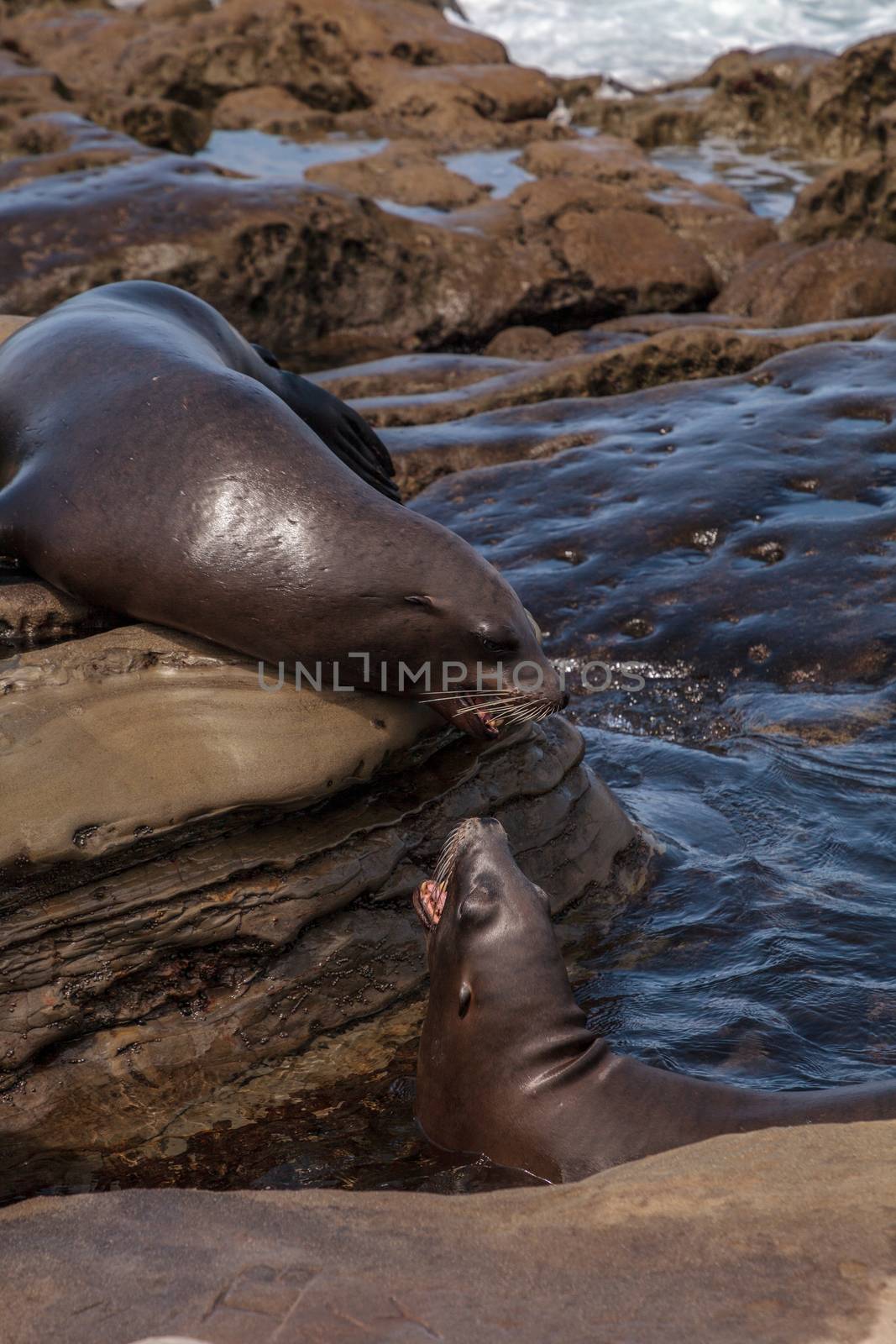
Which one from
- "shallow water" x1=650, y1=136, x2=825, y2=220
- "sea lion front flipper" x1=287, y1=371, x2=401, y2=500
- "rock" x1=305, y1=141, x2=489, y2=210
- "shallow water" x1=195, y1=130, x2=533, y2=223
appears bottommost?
"shallow water" x1=650, y1=136, x2=825, y2=220

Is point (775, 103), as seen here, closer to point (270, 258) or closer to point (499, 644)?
point (270, 258)

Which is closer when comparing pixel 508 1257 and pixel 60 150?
pixel 508 1257

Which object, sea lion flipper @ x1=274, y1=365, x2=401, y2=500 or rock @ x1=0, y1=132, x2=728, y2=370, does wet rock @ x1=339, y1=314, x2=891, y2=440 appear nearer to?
rock @ x1=0, y1=132, x2=728, y2=370

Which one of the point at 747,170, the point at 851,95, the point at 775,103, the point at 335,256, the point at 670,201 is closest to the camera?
the point at 335,256

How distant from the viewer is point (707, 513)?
827 cm

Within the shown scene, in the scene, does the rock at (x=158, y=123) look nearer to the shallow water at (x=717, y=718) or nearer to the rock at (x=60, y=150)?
the rock at (x=60, y=150)

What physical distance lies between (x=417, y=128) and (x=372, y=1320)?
74.5 feet

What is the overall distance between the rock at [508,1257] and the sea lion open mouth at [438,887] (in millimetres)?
1141

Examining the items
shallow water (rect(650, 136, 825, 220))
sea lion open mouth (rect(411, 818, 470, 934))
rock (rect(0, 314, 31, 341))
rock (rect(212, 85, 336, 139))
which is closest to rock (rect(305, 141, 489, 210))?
rock (rect(212, 85, 336, 139))

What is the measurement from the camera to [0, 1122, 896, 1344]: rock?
2.53m

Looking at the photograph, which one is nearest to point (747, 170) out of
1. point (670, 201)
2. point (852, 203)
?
point (670, 201)

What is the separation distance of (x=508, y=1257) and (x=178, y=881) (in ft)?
5.84

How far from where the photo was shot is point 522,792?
517 cm

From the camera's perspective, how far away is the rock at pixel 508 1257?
8.30 feet
